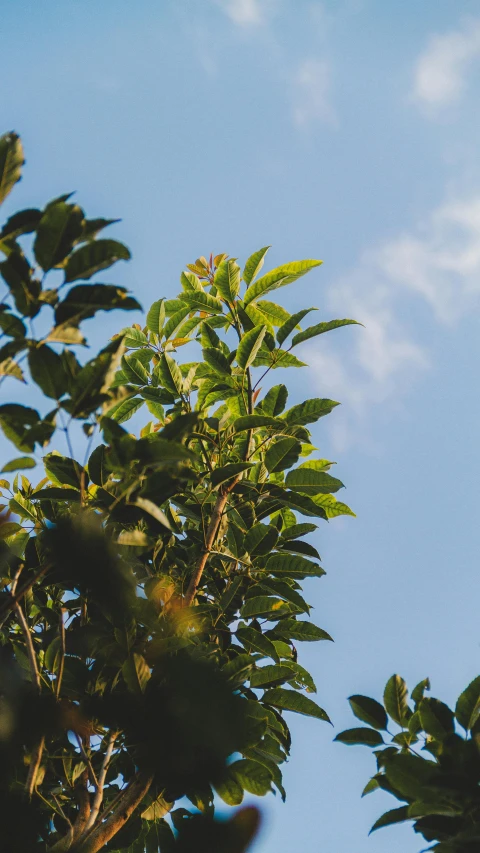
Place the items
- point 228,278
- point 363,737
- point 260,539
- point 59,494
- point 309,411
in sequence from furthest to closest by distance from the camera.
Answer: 1. point 228,278
2. point 309,411
3. point 260,539
4. point 59,494
5. point 363,737

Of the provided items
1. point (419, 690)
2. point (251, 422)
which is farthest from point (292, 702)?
point (251, 422)

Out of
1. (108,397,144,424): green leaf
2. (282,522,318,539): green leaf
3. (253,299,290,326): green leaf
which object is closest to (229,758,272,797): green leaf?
(282,522,318,539): green leaf

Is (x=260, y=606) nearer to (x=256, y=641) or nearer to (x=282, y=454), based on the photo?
(x=256, y=641)

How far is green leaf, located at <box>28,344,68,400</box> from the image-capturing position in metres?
1.46

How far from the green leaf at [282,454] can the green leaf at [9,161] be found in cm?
133

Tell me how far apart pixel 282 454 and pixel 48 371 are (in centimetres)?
119

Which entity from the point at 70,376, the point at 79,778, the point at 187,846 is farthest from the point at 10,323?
the point at 79,778

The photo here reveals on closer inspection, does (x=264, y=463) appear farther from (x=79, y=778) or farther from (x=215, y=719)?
(x=215, y=719)

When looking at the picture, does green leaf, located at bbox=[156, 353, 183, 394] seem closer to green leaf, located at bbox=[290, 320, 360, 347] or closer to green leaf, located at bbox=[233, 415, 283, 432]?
green leaf, located at bbox=[233, 415, 283, 432]

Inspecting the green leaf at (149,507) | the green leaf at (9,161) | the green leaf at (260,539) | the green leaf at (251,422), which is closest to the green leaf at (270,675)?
the green leaf at (260,539)

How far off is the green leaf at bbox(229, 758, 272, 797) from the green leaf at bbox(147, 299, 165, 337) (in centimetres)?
179

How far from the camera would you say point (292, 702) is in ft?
7.64

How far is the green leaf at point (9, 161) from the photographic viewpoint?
1.44 m

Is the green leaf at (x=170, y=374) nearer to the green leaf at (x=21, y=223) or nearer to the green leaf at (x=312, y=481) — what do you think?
the green leaf at (x=312, y=481)
